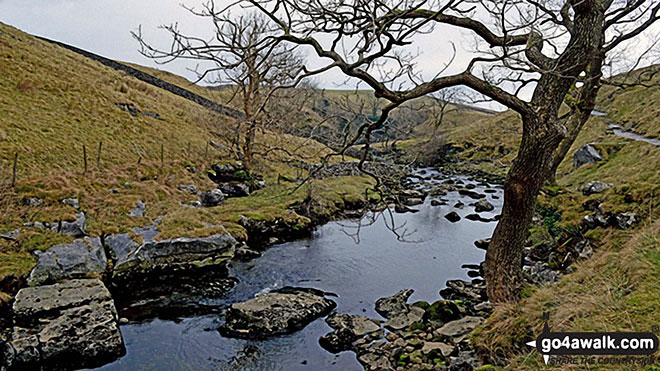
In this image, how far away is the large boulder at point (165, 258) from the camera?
12.5 m

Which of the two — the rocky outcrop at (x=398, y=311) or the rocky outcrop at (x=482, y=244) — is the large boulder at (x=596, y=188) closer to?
the rocky outcrop at (x=482, y=244)

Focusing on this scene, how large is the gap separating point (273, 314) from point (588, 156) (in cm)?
1934

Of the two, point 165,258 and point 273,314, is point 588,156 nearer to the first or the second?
point 273,314

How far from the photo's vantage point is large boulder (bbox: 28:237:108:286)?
10.4 m

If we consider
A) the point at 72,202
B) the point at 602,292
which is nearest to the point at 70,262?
the point at 72,202

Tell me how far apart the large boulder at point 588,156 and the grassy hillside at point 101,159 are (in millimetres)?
13230

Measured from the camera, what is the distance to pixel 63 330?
8.36m

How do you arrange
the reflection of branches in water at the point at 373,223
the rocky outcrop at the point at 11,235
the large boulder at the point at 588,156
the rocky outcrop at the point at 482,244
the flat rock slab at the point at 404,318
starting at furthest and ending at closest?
the large boulder at the point at 588,156 → the rocky outcrop at the point at 482,244 → the rocky outcrop at the point at 11,235 → the flat rock slab at the point at 404,318 → the reflection of branches in water at the point at 373,223

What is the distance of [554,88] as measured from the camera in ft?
17.6

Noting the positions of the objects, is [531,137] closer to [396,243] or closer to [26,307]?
[26,307]

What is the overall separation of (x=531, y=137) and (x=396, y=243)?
1311cm

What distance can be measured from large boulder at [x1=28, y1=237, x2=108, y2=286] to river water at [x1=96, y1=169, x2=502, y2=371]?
267cm

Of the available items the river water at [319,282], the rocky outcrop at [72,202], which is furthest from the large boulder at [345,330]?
the rocky outcrop at [72,202]

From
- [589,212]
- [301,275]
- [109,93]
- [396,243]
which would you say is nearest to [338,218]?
[396,243]
